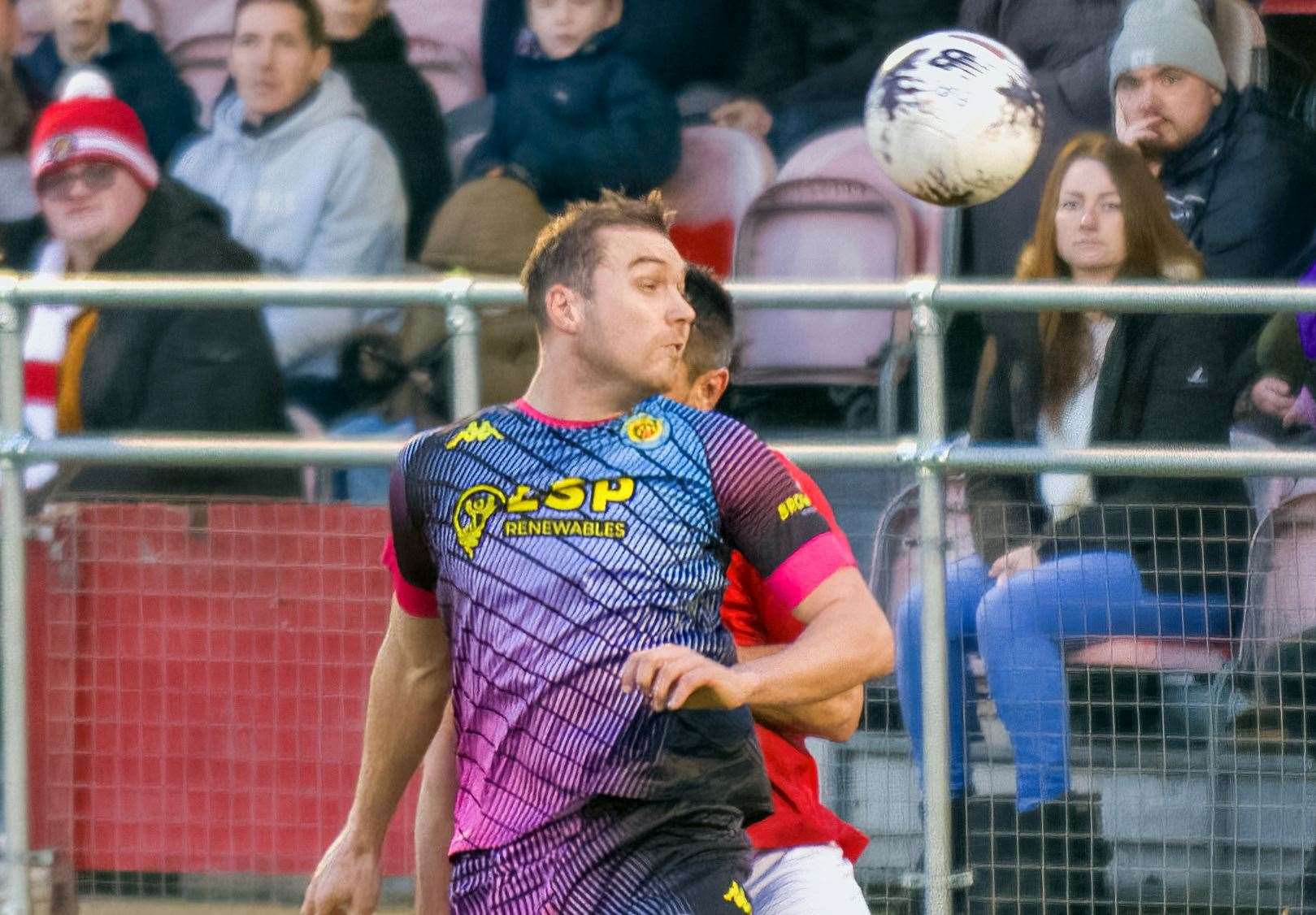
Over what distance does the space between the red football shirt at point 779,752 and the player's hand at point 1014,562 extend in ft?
3.32

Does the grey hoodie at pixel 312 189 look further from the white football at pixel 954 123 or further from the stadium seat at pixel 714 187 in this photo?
the white football at pixel 954 123

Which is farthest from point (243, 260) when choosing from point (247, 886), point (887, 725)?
point (887, 725)

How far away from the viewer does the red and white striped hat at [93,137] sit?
6.88 metres

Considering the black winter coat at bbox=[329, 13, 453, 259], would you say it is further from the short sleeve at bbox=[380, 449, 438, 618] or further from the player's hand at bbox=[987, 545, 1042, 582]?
the short sleeve at bbox=[380, 449, 438, 618]

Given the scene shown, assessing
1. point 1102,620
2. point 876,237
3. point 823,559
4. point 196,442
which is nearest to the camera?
point 823,559

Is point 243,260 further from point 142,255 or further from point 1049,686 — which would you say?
point 1049,686

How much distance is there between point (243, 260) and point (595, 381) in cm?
378

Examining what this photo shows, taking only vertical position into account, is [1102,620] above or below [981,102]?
below

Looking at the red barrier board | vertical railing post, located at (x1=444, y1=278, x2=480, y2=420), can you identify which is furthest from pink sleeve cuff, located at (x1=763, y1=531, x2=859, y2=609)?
the red barrier board

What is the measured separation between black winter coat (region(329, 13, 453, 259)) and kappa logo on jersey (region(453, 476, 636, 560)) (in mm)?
3532

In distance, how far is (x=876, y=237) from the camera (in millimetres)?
6535

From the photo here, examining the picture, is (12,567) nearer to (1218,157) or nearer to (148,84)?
(148,84)

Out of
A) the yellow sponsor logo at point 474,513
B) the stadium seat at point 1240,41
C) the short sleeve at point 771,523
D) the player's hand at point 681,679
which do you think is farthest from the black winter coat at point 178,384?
the stadium seat at point 1240,41

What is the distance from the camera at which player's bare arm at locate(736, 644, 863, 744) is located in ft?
10.9
